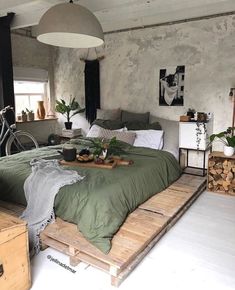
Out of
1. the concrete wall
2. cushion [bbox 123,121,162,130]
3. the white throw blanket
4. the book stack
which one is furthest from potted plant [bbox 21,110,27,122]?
the white throw blanket

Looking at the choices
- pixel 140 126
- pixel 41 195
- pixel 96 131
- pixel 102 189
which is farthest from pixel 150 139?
pixel 41 195

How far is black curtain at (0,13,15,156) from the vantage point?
4641 millimetres

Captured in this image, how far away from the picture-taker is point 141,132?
440 centimetres

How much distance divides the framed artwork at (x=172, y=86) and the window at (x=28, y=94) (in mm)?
2846

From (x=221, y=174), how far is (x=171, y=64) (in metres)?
2.04

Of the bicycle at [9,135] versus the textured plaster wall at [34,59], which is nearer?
the bicycle at [9,135]

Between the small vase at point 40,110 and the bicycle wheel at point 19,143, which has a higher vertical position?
the small vase at point 40,110

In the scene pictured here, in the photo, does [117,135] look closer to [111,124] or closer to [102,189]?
[111,124]

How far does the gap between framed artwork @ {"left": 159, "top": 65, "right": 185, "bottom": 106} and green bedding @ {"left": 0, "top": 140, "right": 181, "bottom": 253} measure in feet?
4.06

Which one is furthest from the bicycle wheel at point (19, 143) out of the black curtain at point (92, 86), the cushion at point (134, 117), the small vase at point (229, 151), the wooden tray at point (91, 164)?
the small vase at point (229, 151)

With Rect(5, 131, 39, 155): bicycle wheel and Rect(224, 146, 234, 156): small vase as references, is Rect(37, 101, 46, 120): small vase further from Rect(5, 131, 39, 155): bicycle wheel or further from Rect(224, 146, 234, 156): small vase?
Rect(224, 146, 234, 156): small vase

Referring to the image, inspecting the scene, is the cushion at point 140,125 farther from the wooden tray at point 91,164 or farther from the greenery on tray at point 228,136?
the wooden tray at point 91,164

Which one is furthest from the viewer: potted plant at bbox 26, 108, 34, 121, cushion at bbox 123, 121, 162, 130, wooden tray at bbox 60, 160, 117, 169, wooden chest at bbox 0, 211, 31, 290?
potted plant at bbox 26, 108, 34, 121

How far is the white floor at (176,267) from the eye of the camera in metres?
2.07
